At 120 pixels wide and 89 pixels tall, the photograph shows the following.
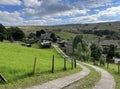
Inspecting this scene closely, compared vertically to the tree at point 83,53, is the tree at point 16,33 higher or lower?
higher

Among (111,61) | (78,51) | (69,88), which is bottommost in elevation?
(111,61)

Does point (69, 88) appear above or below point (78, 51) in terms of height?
above

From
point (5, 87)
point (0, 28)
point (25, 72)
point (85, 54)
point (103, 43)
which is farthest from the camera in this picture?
point (103, 43)

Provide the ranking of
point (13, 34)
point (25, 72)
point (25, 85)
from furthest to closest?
point (13, 34)
point (25, 72)
point (25, 85)

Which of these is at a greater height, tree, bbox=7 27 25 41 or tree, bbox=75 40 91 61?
tree, bbox=7 27 25 41

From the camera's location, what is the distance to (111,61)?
112000 mm

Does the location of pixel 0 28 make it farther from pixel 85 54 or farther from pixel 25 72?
pixel 25 72

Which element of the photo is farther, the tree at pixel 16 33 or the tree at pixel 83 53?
the tree at pixel 16 33

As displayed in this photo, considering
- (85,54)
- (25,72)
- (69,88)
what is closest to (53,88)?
(69,88)

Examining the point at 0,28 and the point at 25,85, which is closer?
the point at 25,85

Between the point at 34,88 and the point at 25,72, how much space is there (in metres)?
5.98

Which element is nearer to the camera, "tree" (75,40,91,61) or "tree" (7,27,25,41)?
"tree" (75,40,91,61)

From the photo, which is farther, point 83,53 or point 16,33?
point 16,33

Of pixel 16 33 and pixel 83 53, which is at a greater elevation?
pixel 16 33
